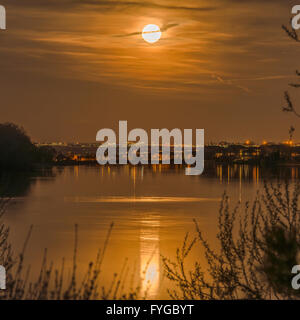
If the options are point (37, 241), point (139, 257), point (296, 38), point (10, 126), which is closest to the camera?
point (296, 38)

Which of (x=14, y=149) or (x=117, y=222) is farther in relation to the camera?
(x=14, y=149)

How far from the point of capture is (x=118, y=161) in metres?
157

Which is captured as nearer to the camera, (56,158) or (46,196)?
(46,196)

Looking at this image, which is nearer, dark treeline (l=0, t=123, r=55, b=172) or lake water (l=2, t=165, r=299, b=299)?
lake water (l=2, t=165, r=299, b=299)

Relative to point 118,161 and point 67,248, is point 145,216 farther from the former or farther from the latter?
point 118,161

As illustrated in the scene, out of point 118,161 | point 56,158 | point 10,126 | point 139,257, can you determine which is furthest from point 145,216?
point 118,161

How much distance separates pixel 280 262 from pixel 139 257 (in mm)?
14133

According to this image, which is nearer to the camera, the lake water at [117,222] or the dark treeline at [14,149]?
the lake water at [117,222]
